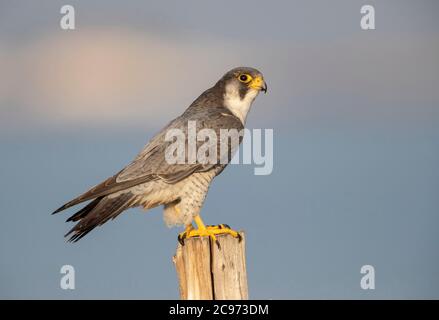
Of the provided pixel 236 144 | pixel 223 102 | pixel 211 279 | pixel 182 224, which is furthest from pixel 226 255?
pixel 223 102

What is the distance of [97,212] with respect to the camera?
704 cm

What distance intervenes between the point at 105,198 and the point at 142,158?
0.73 m

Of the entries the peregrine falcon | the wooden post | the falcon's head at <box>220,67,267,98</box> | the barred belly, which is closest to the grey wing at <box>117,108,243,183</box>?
the peregrine falcon

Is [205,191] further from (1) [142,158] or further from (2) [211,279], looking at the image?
(2) [211,279]

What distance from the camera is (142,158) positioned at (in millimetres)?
7605

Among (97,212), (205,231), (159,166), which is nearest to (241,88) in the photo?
(159,166)

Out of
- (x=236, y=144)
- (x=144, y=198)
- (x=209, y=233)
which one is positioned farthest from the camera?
(x=236, y=144)

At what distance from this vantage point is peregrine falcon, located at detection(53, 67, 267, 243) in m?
Answer: 7.04

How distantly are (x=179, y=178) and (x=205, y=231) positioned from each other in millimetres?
761

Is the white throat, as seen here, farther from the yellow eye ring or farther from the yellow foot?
the yellow foot

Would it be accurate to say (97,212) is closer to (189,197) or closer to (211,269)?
(189,197)

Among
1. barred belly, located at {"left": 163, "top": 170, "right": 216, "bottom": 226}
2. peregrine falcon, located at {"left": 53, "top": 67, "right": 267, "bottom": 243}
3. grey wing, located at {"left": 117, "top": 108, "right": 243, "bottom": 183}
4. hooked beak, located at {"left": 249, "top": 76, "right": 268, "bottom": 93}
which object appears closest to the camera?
peregrine falcon, located at {"left": 53, "top": 67, "right": 267, "bottom": 243}

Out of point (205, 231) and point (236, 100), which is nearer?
point (205, 231)

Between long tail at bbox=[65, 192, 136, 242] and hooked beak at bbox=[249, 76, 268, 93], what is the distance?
2335mm
